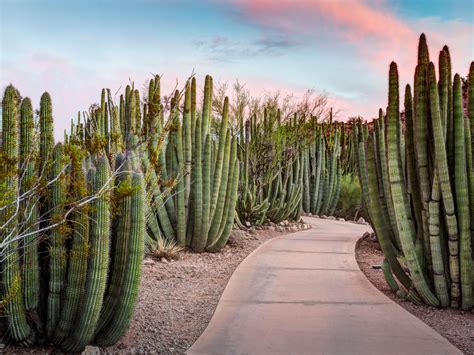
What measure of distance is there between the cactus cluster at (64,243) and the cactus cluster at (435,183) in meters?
3.06

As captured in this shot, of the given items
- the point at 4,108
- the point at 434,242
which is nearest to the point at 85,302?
the point at 4,108

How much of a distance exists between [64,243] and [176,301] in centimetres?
215

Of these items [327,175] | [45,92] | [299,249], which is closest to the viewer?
[45,92]


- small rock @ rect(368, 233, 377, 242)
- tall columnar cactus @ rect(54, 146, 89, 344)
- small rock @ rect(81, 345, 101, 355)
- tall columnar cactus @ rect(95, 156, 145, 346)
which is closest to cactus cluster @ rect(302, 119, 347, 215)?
small rock @ rect(368, 233, 377, 242)

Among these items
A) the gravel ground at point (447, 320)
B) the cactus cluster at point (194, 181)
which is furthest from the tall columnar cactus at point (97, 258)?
the cactus cluster at point (194, 181)

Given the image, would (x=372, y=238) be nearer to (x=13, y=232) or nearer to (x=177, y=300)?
(x=177, y=300)

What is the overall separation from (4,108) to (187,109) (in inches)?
201

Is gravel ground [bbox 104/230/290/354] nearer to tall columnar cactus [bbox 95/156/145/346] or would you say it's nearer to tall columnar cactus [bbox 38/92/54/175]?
tall columnar cactus [bbox 95/156/145/346]

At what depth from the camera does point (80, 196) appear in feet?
15.4

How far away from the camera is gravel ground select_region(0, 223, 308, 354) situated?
4.89m

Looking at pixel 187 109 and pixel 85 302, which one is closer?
pixel 85 302

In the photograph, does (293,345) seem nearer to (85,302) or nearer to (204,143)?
(85,302)

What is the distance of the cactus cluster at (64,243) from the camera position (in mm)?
4559

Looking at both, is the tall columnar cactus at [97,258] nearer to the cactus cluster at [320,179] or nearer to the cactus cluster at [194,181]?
the cactus cluster at [194,181]
